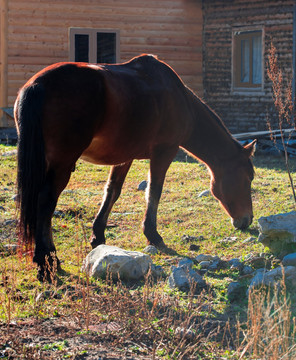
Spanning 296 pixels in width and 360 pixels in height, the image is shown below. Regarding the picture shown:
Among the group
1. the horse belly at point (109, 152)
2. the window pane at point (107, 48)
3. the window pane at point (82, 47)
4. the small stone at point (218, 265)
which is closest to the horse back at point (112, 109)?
the horse belly at point (109, 152)

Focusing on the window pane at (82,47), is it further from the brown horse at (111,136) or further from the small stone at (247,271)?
the small stone at (247,271)

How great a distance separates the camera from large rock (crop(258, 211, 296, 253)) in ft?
18.6

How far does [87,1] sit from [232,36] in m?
4.14

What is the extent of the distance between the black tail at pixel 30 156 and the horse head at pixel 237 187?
8.86 ft

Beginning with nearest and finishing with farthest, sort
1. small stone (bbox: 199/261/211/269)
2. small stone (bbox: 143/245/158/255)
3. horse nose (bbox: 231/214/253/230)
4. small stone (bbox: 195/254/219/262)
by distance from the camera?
1. small stone (bbox: 199/261/211/269)
2. small stone (bbox: 195/254/219/262)
3. small stone (bbox: 143/245/158/255)
4. horse nose (bbox: 231/214/253/230)

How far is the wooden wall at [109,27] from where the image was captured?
53.2 ft

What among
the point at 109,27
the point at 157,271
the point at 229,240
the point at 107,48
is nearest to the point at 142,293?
the point at 157,271

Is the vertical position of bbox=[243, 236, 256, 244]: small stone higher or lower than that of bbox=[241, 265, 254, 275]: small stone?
higher

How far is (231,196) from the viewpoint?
7016mm

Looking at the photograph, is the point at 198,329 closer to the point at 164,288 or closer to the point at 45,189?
the point at 164,288

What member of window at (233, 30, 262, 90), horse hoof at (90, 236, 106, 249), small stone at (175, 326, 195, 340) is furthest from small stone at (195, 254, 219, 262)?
window at (233, 30, 262, 90)

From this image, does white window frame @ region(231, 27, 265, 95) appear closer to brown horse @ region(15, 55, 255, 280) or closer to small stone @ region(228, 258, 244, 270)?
brown horse @ region(15, 55, 255, 280)

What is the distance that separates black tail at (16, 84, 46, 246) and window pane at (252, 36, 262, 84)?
1345 cm

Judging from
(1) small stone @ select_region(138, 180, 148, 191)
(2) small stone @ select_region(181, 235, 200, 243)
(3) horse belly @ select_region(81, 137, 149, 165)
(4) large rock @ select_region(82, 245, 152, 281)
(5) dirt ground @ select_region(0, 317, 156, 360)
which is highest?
(3) horse belly @ select_region(81, 137, 149, 165)
